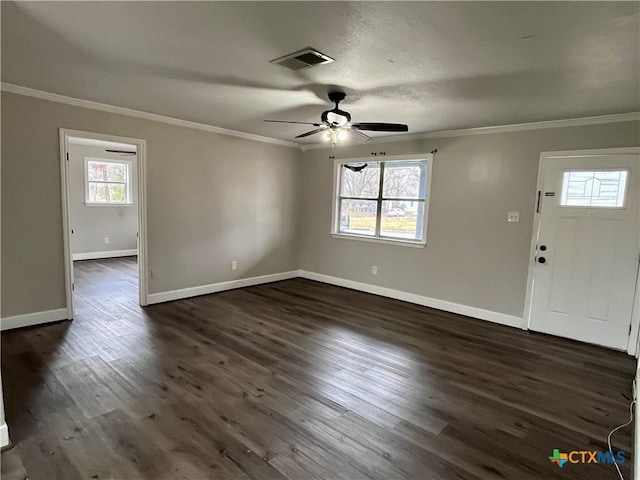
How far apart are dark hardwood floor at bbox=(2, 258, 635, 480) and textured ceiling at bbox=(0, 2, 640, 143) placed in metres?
2.48

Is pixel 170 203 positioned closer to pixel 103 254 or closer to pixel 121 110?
pixel 121 110

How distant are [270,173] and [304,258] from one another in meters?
1.73

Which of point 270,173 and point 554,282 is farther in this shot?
point 270,173

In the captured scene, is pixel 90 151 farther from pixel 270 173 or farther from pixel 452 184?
pixel 452 184

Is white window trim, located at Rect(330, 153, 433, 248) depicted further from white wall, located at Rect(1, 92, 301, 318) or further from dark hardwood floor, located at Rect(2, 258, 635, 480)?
dark hardwood floor, located at Rect(2, 258, 635, 480)

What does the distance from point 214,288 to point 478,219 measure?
13.0ft

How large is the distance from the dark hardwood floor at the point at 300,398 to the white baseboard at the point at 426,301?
236 mm

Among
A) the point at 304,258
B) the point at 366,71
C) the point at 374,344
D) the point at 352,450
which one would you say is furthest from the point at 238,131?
the point at 352,450

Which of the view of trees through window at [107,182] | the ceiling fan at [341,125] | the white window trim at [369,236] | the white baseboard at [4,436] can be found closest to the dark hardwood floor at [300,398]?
the white baseboard at [4,436]

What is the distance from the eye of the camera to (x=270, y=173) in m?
6.05

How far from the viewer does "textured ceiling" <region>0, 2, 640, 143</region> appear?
6.31ft

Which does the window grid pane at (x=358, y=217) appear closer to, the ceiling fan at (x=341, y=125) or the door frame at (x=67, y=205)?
the ceiling fan at (x=341, y=125)

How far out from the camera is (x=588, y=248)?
3904 millimetres

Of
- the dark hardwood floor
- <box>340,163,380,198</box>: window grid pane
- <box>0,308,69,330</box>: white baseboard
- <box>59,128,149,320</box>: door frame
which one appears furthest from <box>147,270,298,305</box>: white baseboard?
<box>340,163,380,198</box>: window grid pane
